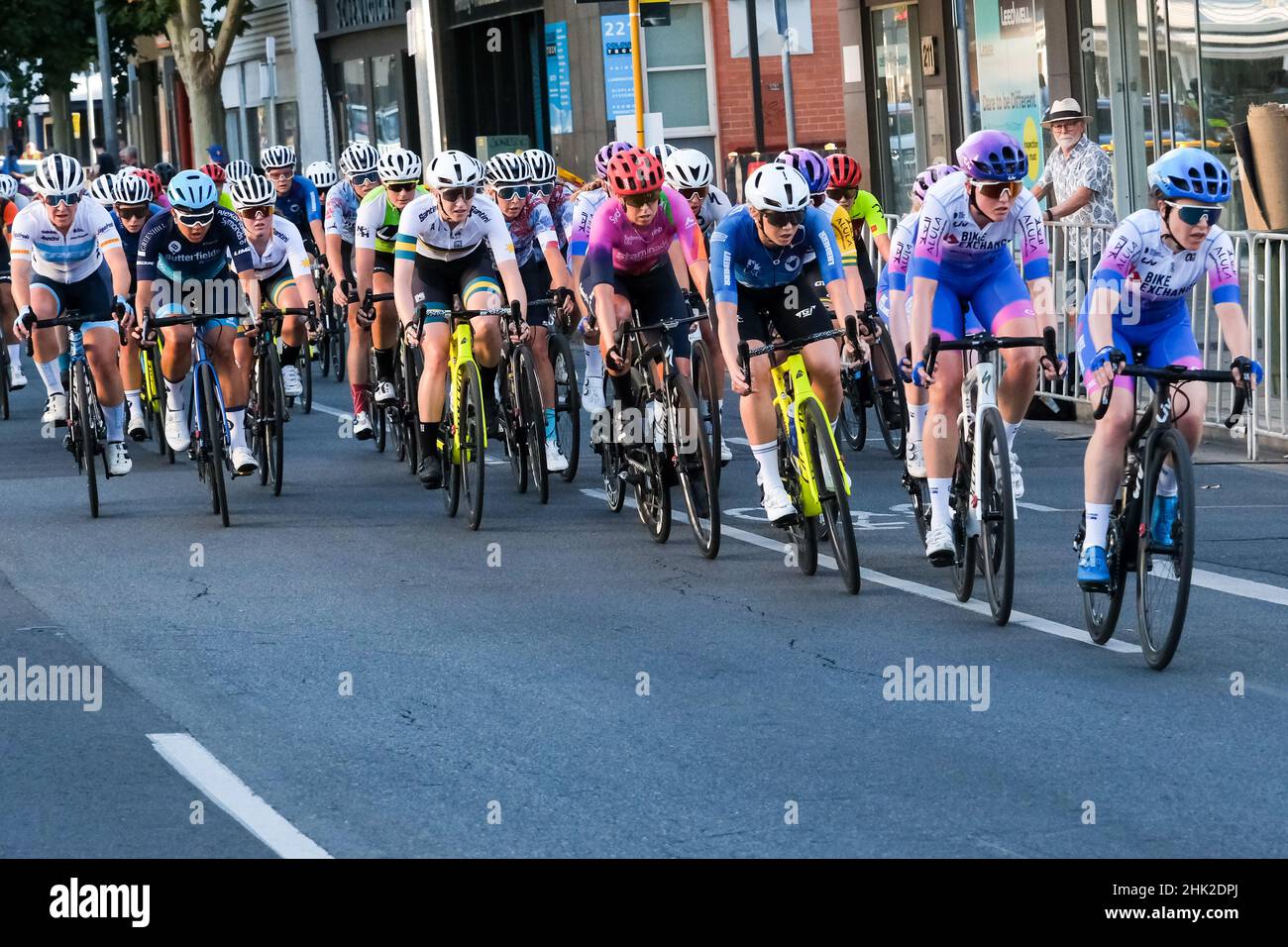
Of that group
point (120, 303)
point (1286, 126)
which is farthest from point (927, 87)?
point (120, 303)

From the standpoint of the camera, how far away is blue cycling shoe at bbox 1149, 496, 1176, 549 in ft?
27.8

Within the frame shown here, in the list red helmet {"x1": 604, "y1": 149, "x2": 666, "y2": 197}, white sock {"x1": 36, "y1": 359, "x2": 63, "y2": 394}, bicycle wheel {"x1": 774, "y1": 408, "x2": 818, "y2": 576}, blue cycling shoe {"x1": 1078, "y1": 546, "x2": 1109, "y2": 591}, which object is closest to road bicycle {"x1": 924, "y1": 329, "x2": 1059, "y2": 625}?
blue cycling shoe {"x1": 1078, "y1": 546, "x2": 1109, "y2": 591}

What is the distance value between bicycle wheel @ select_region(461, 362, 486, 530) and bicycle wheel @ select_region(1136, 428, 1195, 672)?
464cm

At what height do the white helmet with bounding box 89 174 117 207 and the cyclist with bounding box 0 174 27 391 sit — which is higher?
the white helmet with bounding box 89 174 117 207

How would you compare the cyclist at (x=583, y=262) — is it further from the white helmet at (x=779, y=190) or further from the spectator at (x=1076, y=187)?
the spectator at (x=1076, y=187)

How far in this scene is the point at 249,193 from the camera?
16.5m

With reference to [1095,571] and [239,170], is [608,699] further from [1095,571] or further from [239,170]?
[239,170]

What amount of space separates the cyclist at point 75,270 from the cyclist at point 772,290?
15.9 feet

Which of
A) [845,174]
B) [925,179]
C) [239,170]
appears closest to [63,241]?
[239,170]

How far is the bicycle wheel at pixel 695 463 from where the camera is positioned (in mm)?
11062

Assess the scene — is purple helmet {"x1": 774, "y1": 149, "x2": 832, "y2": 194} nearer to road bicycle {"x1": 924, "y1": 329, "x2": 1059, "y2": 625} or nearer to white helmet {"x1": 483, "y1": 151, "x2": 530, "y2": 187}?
road bicycle {"x1": 924, "y1": 329, "x2": 1059, "y2": 625}

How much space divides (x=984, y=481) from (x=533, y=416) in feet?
14.4

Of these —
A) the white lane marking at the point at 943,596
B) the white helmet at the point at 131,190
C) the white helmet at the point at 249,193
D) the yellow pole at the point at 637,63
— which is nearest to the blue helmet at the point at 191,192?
the white helmet at the point at 131,190

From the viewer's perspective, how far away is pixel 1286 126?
15.1 metres
